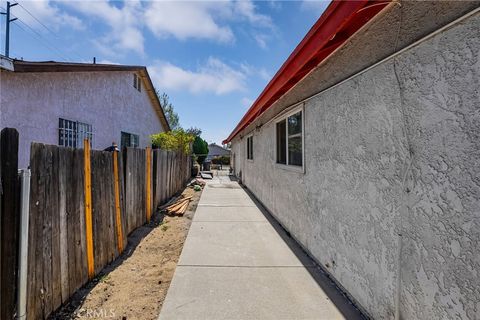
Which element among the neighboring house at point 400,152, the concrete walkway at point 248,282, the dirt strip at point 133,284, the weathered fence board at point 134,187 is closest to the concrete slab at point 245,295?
the concrete walkway at point 248,282

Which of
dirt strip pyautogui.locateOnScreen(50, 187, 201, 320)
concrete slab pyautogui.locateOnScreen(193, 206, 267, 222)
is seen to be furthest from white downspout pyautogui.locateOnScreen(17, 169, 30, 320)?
concrete slab pyautogui.locateOnScreen(193, 206, 267, 222)

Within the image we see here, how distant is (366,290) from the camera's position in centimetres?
267

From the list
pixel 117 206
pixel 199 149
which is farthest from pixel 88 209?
pixel 199 149

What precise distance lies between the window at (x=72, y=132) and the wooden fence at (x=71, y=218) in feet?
16.0

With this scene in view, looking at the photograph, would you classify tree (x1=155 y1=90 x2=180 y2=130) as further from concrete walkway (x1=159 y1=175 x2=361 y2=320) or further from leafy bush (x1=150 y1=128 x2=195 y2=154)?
concrete walkway (x1=159 y1=175 x2=361 y2=320)

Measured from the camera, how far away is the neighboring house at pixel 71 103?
22.3 feet

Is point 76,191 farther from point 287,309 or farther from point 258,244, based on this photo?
point 258,244

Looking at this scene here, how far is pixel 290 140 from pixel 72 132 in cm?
761

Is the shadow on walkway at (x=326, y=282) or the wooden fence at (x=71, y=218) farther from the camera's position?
the shadow on walkway at (x=326, y=282)

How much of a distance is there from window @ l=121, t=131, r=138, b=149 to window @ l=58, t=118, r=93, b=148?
3222 millimetres

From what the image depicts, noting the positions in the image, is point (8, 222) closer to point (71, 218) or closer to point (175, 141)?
point (71, 218)

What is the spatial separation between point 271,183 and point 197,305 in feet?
14.9

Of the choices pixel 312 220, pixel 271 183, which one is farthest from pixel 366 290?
pixel 271 183

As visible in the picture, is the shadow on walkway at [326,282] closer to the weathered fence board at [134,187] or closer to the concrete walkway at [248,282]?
the concrete walkway at [248,282]
